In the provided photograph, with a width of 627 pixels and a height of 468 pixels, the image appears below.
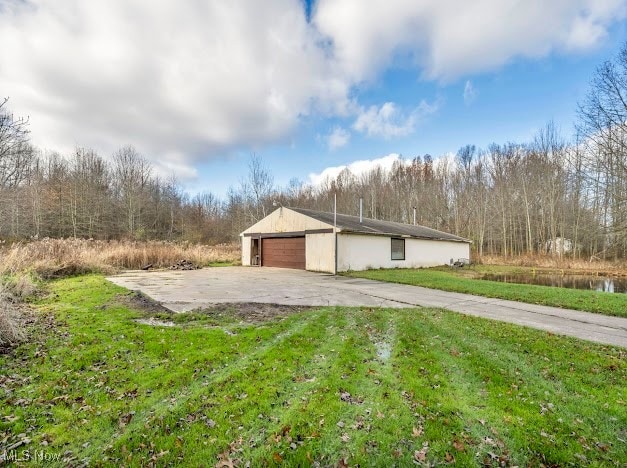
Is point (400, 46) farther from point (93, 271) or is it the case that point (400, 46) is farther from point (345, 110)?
point (93, 271)

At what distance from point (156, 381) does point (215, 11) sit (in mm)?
10160

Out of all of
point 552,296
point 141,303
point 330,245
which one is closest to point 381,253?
point 330,245

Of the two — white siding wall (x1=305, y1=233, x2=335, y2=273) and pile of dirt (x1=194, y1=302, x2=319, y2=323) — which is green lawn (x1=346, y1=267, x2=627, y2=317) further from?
pile of dirt (x1=194, y1=302, x2=319, y2=323)

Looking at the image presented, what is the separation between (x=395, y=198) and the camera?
123 feet

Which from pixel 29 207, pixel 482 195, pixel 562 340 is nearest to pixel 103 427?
pixel 562 340

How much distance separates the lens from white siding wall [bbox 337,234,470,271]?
1590 centimetres

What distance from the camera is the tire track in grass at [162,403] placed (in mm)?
2723

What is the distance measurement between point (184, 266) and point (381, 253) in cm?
1134

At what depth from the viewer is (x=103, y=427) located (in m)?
2.92

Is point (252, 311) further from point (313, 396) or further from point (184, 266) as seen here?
point (184, 266)

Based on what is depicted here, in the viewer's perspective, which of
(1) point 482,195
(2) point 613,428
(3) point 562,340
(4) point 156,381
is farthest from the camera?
(1) point 482,195

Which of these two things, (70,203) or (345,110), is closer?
(345,110)

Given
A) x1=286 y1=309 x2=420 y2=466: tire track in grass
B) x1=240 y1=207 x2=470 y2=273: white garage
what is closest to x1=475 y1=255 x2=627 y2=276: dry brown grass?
x1=240 y1=207 x2=470 y2=273: white garage

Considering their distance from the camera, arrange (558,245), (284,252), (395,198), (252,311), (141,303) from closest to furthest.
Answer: (252,311) < (141,303) < (284,252) < (558,245) < (395,198)
